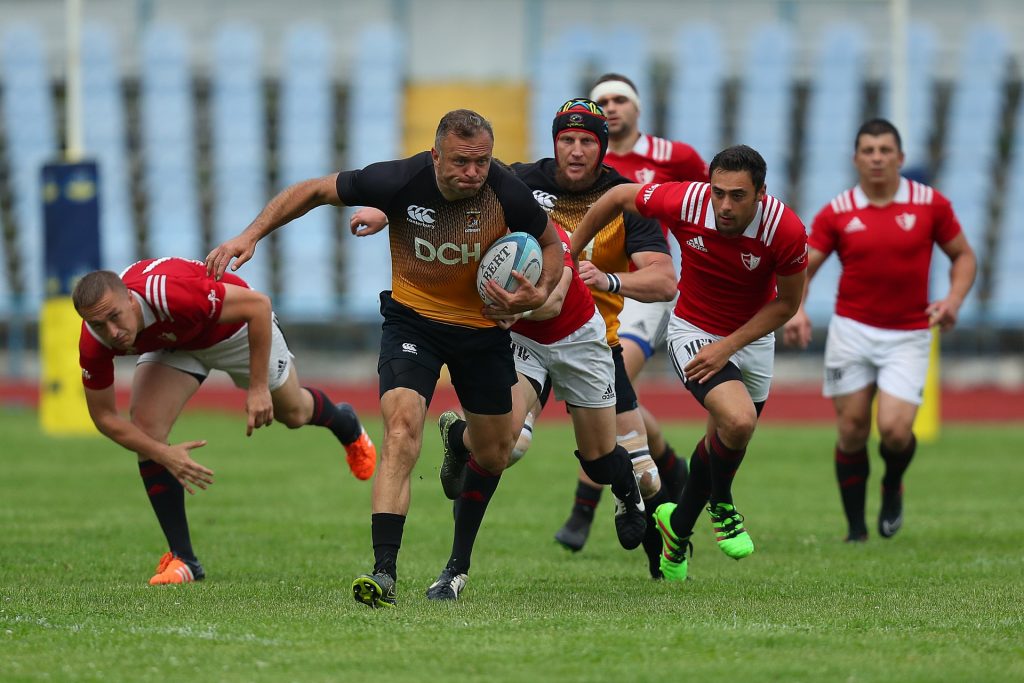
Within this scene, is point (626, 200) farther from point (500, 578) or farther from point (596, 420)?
point (500, 578)

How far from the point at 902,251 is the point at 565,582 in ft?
11.6

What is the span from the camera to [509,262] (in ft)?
21.6

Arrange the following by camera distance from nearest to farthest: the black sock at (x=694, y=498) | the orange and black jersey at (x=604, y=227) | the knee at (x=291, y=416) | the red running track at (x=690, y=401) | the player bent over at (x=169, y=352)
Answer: the player bent over at (x=169, y=352) → the black sock at (x=694, y=498) → the orange and black jersey at (x=604, y=227) → the knee at (x=291, y=416) → the red running track at (x=690, y=401)

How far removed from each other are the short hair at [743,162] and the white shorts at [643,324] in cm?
222

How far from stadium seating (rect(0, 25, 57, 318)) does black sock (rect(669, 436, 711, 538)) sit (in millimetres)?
19621

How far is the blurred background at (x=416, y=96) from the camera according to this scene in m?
25.7

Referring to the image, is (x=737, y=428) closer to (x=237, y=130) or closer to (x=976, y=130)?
(x=237, y=130)

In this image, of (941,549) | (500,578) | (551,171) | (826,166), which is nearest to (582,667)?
(500,578)

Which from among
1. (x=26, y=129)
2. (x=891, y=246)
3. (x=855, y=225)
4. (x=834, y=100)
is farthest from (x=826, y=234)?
(x=26, y=129)

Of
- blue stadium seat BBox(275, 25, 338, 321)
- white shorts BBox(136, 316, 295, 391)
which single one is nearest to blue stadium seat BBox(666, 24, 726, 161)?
blue stadium seat BBox(275, 25, 338, 321)

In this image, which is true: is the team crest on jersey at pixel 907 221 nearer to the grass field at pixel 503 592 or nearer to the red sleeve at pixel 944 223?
the red sleeve at pixel 944 223

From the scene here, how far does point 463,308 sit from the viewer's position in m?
6.76

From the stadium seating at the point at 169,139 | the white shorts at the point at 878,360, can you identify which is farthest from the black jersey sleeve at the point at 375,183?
the stadium seating at the point at 169,139

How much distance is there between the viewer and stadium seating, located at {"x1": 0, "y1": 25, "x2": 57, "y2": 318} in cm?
2561
